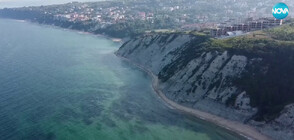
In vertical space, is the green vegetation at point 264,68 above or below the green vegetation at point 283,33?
below

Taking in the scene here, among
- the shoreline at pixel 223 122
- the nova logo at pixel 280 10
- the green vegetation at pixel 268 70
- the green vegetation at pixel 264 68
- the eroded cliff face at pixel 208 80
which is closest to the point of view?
the shoreline at pixel 223 122

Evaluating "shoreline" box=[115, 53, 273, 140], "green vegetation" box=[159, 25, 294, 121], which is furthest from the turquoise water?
"green vegetation" box=[159, 25, 294, 121]

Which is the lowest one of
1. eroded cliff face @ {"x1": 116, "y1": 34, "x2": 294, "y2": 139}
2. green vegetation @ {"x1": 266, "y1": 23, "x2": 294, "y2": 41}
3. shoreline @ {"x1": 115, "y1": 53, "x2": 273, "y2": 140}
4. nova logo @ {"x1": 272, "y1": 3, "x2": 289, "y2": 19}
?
shoreline @ {"x1": 115, "y1": 53, "x2": 273, "y2": 140}

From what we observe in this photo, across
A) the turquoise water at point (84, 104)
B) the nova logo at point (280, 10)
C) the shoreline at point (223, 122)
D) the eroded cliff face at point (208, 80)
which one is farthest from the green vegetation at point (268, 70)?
the turquoise water at point (84, 104)

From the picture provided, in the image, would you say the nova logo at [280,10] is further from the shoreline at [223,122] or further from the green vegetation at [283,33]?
the shoreline at [223,122]

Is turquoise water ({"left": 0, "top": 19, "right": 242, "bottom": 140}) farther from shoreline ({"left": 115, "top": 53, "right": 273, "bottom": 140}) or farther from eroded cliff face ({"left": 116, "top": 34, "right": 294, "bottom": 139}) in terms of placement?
eroded cliff face ({"left": 116, "top": 34, "right": 294, "bottom": 139})

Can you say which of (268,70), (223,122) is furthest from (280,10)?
(223,122)

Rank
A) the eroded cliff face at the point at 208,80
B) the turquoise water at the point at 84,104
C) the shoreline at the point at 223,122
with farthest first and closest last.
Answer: the eroded cliff face at the point at 208,80 < the turquoise water at the point at 84,104 < the shoreline at the point at 223,122

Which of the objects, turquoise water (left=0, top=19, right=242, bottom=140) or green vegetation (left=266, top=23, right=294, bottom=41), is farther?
green vegetation (left=266, top=23, right=294, bottom=41)
